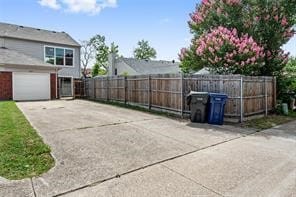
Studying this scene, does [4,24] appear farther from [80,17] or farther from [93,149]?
[93,149]

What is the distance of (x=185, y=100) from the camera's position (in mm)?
11125

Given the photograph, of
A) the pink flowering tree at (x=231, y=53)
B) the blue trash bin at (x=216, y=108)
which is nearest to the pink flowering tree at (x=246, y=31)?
the pink flowering tree at (x=231, y=53)

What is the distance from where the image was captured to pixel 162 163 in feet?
16.6

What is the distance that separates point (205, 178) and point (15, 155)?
3814 millimetres

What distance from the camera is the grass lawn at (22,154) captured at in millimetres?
4391

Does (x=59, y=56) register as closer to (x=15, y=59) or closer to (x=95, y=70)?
(x=15, y=59)

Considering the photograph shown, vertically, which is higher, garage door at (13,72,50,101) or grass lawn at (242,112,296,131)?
garage door at (13,72,50,101)

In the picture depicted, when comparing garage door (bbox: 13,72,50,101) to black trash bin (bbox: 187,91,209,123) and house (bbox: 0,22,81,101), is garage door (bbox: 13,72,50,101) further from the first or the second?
black trash bin (bbox: 187,91,209,123)

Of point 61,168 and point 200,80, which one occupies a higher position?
point 200,80

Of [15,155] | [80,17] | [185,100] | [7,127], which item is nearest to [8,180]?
[15,155]

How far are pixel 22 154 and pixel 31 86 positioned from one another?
16143mm

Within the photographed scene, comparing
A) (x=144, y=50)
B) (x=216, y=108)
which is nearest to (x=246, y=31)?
(x=216, y=108)

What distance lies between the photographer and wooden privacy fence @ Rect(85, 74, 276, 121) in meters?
10.2

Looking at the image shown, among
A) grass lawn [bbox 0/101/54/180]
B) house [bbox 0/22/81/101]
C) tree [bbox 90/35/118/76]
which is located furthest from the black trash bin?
tree [bbox 90/35/118/76]
